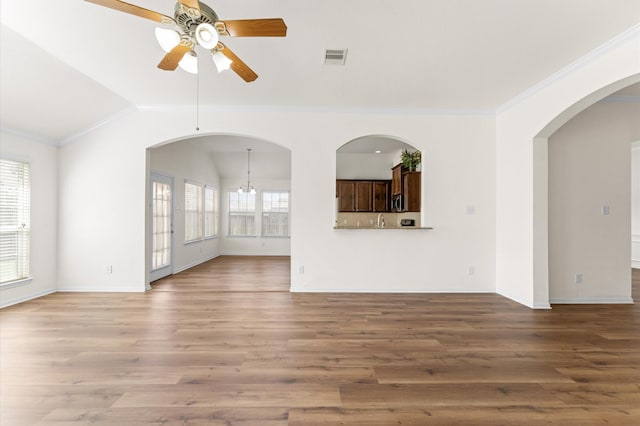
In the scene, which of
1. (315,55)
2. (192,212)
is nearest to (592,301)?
(315,55)

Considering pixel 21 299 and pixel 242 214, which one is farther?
pixel 242 214

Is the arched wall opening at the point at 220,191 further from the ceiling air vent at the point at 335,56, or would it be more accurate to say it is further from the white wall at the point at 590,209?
the white wall at the point at 590,209

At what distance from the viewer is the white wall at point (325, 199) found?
16.5 ft

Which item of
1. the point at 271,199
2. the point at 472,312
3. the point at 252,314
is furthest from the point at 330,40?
the point at 271,199

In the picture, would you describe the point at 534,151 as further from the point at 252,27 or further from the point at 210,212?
the point at 210,212

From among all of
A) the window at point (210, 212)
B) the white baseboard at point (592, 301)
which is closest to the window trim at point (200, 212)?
the window at point (210, 212)

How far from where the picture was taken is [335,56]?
11.1ft

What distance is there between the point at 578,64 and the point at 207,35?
12.6ft

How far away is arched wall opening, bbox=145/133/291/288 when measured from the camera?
6770mm

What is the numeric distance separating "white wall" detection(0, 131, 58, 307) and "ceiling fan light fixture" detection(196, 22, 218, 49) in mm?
3919

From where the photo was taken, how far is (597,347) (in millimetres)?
3002

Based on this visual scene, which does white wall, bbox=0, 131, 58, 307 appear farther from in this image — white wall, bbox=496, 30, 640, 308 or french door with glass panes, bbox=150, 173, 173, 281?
white wall, bbox=496, 30, 640, 308

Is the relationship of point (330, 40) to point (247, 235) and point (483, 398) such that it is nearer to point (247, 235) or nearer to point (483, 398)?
point (483, 398)

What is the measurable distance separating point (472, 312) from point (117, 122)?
19.5ft
